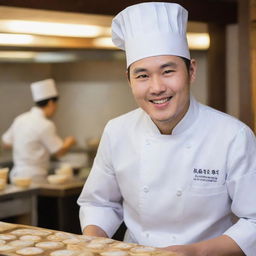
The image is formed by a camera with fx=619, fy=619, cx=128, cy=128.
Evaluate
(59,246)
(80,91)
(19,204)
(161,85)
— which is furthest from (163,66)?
(80,91)

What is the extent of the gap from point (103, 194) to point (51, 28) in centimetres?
287

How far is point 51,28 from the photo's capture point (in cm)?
486

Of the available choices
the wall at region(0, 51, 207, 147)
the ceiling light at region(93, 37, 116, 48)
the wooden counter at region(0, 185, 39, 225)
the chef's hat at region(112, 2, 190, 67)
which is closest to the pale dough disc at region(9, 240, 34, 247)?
the chef's hat at region(112, 2, 190, 67)

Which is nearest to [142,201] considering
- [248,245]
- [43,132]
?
[248,245]

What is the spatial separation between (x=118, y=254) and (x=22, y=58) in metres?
4.91

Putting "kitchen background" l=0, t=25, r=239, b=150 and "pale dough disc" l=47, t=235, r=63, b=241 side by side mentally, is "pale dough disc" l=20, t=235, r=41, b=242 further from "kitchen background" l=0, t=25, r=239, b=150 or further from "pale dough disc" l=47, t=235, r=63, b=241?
"kitchen background" l=0, t=25, r=239, b=150

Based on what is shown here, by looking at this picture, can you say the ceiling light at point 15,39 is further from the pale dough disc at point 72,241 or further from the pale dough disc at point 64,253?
the pale dough disc at point 64,253

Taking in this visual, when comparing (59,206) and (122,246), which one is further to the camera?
(59,206)

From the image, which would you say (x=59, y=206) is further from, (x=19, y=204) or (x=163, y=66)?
(x=163, y=66)

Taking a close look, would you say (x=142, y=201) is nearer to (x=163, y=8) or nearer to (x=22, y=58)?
(x=163, y=8)

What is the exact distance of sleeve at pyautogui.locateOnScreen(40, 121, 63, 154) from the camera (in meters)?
5.68

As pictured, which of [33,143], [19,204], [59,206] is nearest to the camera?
[19,204]

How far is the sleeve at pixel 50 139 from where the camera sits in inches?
224

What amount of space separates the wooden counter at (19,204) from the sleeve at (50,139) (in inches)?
43.4
